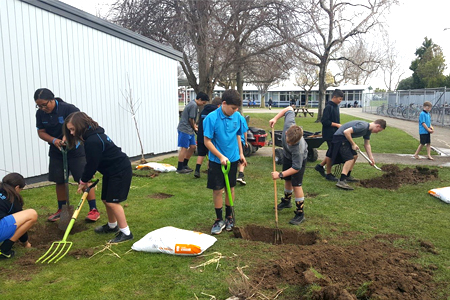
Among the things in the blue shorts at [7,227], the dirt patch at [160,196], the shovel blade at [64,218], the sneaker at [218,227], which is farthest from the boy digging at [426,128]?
the blue shorts at [7,227]

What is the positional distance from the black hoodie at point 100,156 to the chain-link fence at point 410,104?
20.8m

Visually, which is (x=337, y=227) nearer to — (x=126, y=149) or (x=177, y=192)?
(x=177, y=192)

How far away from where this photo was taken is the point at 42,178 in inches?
296

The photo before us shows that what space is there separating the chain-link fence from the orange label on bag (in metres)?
20.5

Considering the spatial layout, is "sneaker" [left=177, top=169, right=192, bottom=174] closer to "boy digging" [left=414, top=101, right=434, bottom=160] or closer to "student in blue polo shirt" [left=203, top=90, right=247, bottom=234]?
"student in blue polo shirt" [left=203, top=90, right=247, bottom=234]

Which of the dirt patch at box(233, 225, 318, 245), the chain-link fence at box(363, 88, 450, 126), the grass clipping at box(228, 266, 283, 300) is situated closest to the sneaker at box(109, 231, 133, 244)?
the dirt patch at box(233, 225, 318, 245)

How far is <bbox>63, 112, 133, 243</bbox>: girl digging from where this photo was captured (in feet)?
12.5

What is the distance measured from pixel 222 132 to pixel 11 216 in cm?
251

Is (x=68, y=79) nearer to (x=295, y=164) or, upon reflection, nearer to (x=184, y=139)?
(x=184, y=139)

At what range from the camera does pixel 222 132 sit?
14.4 ft

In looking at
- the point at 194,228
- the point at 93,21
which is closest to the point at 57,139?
the point at 194,228

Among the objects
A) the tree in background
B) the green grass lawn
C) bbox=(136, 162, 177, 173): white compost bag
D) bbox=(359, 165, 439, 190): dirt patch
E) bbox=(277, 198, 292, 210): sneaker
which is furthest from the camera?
the tree in background

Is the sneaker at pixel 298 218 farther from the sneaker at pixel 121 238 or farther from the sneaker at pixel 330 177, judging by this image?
the sneaker at pixel 330 177

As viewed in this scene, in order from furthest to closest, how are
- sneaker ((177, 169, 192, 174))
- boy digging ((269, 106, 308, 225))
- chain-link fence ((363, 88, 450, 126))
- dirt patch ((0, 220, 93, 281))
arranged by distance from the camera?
chain-link fence ((363, 88, 450, 126)) → sneaker ((177, 169, 192, 174)) → boy digging ((269, 106, 308, 225)) → dirt patch ((0, 220, 93, 281))
